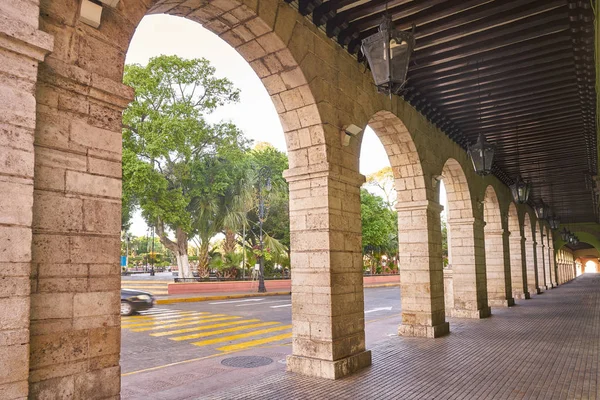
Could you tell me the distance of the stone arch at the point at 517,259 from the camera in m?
18.7

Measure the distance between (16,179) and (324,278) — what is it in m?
4.03

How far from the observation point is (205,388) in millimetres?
5480

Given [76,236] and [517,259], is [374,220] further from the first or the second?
[76,236]

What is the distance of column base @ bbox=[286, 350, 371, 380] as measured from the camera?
18.9 ft

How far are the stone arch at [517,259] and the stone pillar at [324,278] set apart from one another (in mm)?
14469

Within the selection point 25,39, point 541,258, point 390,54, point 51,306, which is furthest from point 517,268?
point 25,39

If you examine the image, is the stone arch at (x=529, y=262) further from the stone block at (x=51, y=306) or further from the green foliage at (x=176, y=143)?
the stone block at (x=51, y=306)

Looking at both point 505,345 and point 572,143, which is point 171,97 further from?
point 505,345

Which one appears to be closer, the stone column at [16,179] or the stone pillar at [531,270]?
the stone column at [16,179]

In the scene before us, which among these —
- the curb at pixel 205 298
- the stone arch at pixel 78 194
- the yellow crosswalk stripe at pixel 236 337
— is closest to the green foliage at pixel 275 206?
the curb at pixel 205 298

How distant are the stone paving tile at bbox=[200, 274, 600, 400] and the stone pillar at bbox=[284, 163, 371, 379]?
312mm

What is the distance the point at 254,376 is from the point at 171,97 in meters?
17.2

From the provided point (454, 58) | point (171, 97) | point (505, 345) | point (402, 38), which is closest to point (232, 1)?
point (402, 38)

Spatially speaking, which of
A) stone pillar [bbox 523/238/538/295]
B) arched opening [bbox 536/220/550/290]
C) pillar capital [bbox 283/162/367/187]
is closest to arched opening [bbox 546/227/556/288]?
arched opening [bbox 536/220/550/290]
